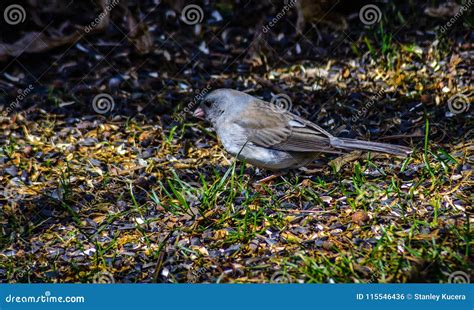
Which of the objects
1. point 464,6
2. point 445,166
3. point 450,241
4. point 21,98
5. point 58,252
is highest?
point 464,6

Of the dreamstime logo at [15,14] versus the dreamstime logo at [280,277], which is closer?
the dreamstime logo at [280,277]

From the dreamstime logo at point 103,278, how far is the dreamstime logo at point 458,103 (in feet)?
9.48

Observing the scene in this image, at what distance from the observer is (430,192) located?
425 cm

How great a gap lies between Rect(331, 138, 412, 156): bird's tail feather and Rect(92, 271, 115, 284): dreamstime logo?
1.77m

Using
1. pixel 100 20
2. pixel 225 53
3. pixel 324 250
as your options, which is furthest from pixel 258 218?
pixel 100 20

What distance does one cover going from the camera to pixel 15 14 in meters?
6.29

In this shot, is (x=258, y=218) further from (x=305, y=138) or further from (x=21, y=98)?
(x=21, y=98)

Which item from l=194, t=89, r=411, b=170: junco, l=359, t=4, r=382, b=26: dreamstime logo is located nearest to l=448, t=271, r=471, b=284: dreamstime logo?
l=194, t=89, r=411, b=170: junco

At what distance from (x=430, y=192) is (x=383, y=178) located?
38 centimetres

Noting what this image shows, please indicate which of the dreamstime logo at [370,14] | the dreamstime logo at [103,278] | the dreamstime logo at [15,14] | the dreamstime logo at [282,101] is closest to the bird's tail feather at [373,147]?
the dreamstime logo at [282,101]

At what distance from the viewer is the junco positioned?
476 centimetres
